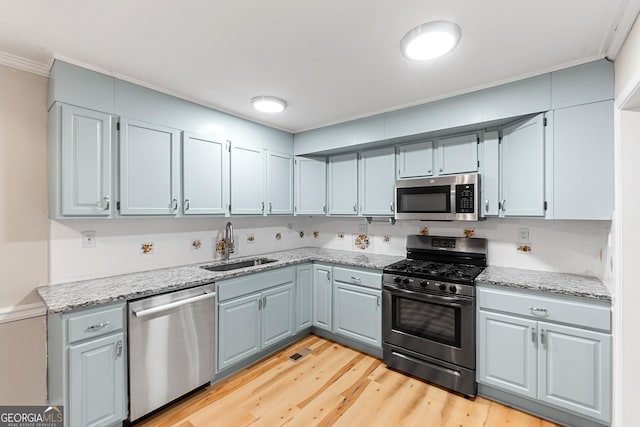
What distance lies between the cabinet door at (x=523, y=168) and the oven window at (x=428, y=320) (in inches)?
37.3

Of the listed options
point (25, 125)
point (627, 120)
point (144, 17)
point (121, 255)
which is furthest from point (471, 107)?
point (25, 125)

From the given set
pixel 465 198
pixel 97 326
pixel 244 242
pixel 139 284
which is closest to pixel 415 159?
pixel 465 198

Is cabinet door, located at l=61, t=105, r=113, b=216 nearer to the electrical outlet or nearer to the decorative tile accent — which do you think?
the electrical outlet

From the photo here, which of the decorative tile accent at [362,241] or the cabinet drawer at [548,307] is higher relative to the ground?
the decorative tile accent at [362,241]

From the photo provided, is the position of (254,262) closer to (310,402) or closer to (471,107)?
(310,402)

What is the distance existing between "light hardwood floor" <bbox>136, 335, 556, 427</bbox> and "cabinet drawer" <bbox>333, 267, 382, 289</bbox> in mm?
748

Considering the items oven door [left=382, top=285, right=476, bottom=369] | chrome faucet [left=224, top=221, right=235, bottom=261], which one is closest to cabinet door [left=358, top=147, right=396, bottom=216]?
oven door [left=382, top=285, right=476, bottom=369]

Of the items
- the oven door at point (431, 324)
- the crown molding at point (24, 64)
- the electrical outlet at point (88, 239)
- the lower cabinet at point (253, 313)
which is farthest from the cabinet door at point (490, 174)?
the crown molding at point (24, 64)

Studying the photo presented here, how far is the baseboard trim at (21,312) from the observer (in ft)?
6.36

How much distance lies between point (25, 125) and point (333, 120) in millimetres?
2543

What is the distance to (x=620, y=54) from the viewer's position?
1749mm

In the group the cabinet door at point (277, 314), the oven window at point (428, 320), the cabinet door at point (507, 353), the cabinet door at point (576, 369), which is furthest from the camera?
the cabinet door at point (277, 314)

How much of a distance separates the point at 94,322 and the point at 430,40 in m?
2.57

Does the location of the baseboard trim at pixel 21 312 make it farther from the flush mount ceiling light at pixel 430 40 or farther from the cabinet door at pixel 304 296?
the flush mount ceiling light at pixel 430 40
